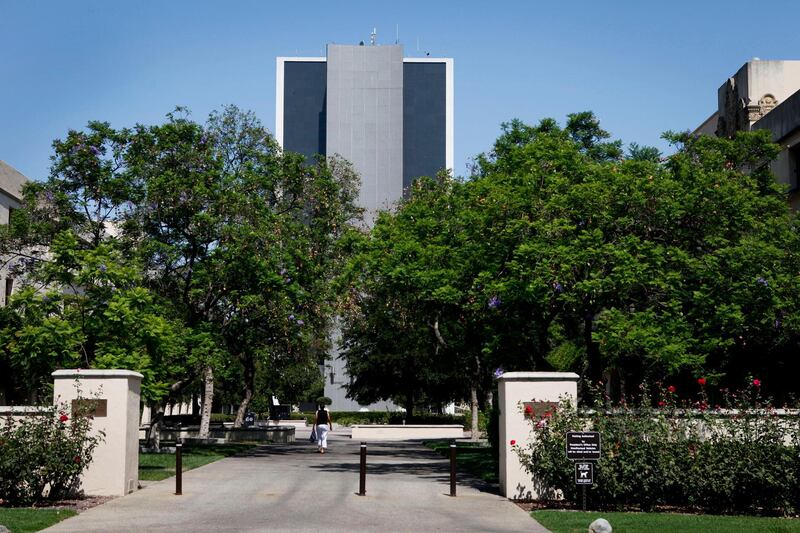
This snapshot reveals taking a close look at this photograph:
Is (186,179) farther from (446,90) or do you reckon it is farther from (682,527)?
(446,90)

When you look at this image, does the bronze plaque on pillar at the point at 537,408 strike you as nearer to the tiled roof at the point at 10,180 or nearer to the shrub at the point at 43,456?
the shrub at the point at 43,456

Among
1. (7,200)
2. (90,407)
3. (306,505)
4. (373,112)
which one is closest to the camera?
(306,505)

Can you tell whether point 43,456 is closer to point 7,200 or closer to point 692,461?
point 692,461

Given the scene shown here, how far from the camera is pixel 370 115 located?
361 ft

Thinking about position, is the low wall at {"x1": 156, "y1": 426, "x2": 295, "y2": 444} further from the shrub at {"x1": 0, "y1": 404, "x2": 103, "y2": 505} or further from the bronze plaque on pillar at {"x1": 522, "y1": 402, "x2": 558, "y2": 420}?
the bronze plaque on pillar at {"x1": 522, "y1": 402, "x2": 558, "y2": 420}

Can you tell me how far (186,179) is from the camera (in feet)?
114

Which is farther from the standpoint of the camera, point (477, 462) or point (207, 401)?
point (207, 401)

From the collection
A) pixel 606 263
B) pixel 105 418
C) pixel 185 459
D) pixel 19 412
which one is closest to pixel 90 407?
pixel 105 418

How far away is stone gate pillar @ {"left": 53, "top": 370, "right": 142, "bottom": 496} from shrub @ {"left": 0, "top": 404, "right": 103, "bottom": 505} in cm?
64

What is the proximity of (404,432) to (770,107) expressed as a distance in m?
27.1

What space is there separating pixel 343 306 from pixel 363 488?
21.0m

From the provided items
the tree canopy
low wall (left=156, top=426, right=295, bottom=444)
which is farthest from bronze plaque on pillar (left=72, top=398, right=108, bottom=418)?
low wall (left=156, top=426, right=295, bottom=444)

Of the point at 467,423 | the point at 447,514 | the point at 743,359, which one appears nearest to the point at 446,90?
the point at 467,423

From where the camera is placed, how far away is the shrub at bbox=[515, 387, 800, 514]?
54.4 feet
